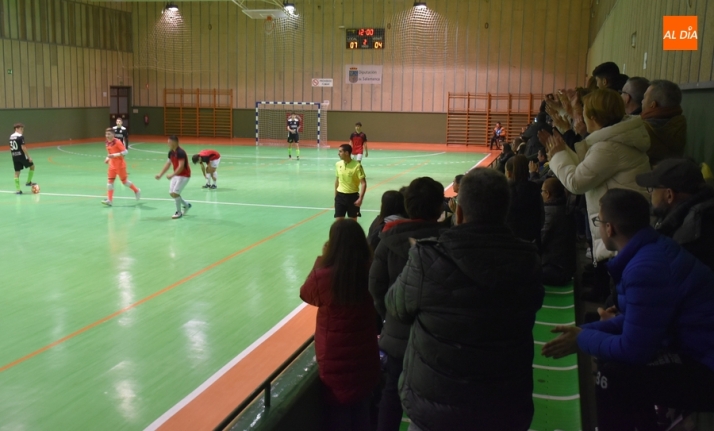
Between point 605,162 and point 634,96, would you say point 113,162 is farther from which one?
point 605,162

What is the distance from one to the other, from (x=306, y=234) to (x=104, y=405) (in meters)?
7.89

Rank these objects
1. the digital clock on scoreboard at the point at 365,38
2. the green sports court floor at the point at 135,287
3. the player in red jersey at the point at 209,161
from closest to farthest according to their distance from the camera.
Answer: the green sports court floor at the point at 135,287 < the player in red jersey at the point at 209,161 < the digital clock on scoreboard at the point at 365,38

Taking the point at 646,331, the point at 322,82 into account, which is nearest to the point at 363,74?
the point at 322,82

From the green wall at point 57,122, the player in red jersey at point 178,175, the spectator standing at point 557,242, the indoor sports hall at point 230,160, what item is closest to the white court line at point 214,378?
the indoor sports hall at point 230,160

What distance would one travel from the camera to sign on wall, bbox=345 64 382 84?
3941cm

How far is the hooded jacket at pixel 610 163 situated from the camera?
472 centimetres

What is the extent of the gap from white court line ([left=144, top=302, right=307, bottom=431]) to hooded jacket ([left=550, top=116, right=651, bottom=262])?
12.1ft

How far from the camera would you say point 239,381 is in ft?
21.2

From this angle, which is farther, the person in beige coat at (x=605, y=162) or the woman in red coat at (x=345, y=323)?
the person in beige coat at (x=605, y=162)

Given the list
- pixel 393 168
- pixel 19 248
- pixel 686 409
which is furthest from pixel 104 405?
pixel 393 168

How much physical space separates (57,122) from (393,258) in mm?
37142

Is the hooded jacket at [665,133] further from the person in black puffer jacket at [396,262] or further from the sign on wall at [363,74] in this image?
the sign on wall at [363,74]

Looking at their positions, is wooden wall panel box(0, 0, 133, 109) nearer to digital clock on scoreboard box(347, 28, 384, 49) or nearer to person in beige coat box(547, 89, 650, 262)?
digital clock on scoreboard box(347, 28, 384, 49)

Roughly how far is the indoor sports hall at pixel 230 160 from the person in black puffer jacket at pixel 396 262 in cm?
56
